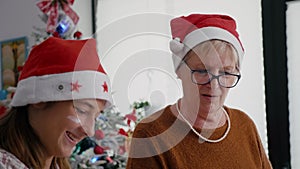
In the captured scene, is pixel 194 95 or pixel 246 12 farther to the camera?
pixel 246 12

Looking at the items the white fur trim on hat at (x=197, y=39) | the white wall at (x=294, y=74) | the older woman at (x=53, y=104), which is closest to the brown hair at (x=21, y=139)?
the older woman at (x=53, y=104)

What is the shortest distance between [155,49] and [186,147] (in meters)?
0.24

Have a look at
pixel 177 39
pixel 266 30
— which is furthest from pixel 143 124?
pixel 266 30

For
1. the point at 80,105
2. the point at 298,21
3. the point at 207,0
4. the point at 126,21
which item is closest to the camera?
the point at 126,21

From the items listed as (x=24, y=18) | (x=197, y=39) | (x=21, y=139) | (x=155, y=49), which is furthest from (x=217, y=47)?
(x=24, y=18)

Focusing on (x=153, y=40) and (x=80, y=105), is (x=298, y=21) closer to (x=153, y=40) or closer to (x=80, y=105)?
(x=153, y=40)

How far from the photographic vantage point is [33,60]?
1094 millimetres

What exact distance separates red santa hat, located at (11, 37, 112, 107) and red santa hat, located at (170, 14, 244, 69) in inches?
7.4

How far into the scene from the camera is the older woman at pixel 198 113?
1.02m

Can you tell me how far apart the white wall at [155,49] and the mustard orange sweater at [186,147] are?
0.30ft

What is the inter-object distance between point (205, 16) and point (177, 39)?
0.34 ft

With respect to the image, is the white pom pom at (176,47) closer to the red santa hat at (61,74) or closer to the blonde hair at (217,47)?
the blonde hair at (217,47)

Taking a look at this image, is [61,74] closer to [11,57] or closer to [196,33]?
[196,33]

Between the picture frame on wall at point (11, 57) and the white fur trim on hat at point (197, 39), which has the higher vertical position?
the picture frame on wall at point (11, 57)
